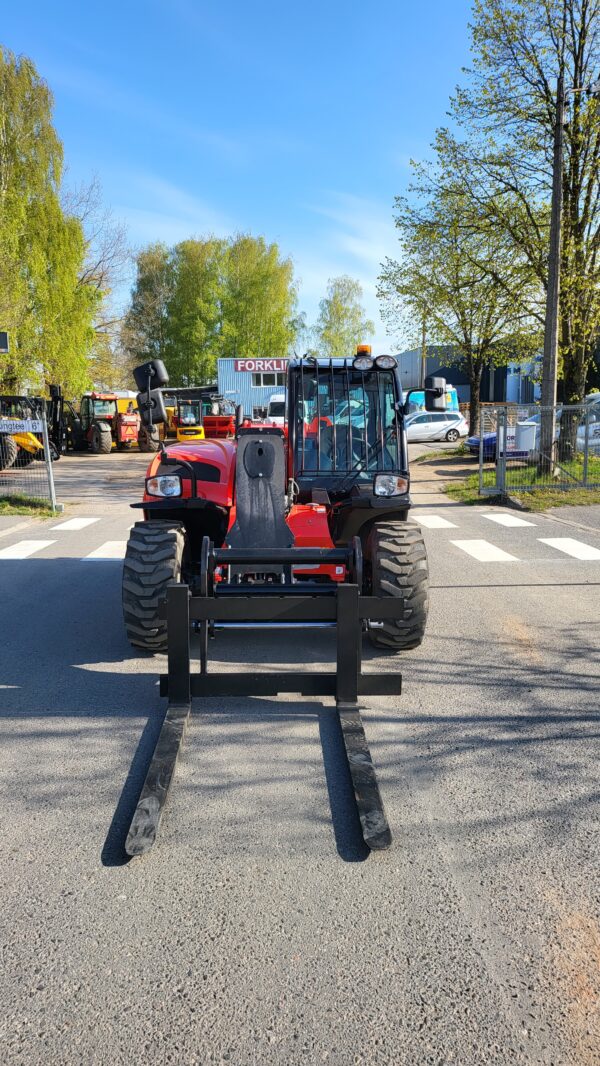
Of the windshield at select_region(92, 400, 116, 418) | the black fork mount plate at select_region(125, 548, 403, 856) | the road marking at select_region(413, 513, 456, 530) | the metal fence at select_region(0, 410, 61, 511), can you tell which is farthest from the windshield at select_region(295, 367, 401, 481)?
the windshield at select_region(92, 400, 116, 418)

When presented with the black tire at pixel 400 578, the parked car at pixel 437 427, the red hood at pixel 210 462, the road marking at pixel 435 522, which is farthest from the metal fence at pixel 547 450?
the parked car at pixel 437 427

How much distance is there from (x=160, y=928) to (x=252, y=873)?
454 millimetres

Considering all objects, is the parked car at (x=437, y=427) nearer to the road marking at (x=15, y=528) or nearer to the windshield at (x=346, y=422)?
the road marking at (x=15, y=528)

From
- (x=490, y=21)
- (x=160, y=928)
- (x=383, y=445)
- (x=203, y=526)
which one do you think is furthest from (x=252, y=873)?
(x=490, y=21)

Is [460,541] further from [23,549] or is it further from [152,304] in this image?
[152,304]

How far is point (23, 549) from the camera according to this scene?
11.6 m

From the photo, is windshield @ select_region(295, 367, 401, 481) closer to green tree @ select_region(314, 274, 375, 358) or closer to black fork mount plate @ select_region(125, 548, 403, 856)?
black fork mount plate @ select_region(125, 548, 403, 856)

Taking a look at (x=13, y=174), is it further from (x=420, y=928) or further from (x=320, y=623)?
(x=420, y=928)

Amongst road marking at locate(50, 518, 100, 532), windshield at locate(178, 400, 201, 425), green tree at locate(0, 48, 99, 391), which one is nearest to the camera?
road marking at locate(50, 518, 100, 532)

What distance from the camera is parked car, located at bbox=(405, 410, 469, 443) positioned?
3816 cm

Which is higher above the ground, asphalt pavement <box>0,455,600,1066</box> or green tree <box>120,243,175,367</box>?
green tree <box>120,243,175,367</box>

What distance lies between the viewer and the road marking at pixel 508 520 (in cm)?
1363

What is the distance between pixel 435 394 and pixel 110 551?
5.61 m

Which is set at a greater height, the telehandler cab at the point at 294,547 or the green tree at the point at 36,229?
the green tree at the point at 36,229
